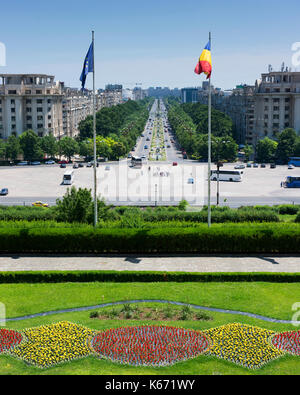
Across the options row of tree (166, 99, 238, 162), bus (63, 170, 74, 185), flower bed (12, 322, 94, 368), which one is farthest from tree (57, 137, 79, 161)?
flower bed (12, 322, 94, 368)

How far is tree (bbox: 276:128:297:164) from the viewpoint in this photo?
11069 cm

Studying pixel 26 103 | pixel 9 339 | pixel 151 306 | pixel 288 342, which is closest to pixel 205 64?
pixel 151 306

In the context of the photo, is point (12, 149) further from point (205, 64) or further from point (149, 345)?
point (149, 345)

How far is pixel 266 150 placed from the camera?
113 metres

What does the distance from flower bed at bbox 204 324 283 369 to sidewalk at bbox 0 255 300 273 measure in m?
9.24

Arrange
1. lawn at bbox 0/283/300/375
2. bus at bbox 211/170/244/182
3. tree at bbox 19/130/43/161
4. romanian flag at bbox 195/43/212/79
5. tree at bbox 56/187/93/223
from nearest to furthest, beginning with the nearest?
lawn at bbox 0/283/300/375, romanian flag at bbox 195/43/212/79, tree at bbox 56/187/93/223, bus at bbox 211/170/244/182, tree at bbox 19/130/43/161

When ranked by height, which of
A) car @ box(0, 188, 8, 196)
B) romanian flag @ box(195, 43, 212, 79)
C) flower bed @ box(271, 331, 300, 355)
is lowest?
flower bed @ box(271, 331, 300, 355)

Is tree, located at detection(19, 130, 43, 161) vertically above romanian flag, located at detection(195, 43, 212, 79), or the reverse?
romanian flag, located at detection(195, 43, 212, 79)

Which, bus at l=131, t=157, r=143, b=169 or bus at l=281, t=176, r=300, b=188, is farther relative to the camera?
bus at l=131, t=157, r=143, b=169

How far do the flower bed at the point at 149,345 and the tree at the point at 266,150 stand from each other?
96.1m

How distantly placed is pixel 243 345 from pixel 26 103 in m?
115

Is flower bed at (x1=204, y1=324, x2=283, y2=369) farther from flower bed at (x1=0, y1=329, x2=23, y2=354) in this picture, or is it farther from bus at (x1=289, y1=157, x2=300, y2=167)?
bus at (x1=289, y1=157, x2=300, y2=167)
